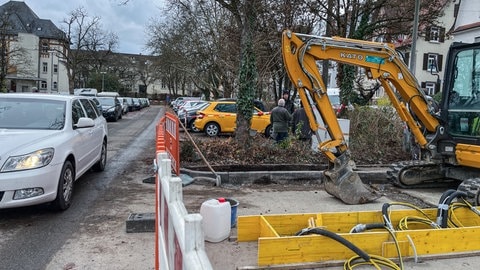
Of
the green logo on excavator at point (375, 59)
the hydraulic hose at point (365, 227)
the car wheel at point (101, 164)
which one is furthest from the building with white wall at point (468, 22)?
the hydraulic hose at point (365, 227)

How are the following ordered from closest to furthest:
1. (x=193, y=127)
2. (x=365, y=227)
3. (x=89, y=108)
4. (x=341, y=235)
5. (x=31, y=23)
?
1. (x=341, y=235)
2. (x=365, y=227)
3. (x=89, y=108)
4. (x=193, y=127)
5. (x=31, y=23)

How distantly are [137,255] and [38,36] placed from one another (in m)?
86.3

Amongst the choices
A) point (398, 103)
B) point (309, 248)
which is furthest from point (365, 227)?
point (398, 103)

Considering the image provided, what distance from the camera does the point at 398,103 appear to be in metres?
8.24

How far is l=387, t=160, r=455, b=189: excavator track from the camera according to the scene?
8.81 metres

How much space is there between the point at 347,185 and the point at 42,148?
4.92 metres

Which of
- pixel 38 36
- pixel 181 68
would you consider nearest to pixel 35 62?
pixel 38 36

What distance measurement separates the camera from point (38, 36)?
80500mm

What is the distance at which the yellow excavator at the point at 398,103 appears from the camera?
7.52 metres

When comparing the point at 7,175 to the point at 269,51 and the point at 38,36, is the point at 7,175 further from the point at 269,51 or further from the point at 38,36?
the point at 38,36

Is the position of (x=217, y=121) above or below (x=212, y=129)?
above

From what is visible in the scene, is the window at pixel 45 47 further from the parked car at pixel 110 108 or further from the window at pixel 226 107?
the window at pixel 226 107

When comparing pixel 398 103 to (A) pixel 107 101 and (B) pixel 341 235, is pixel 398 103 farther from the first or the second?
(A) pixel 107 101

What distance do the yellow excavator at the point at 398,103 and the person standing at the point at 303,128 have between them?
10.8 feet
